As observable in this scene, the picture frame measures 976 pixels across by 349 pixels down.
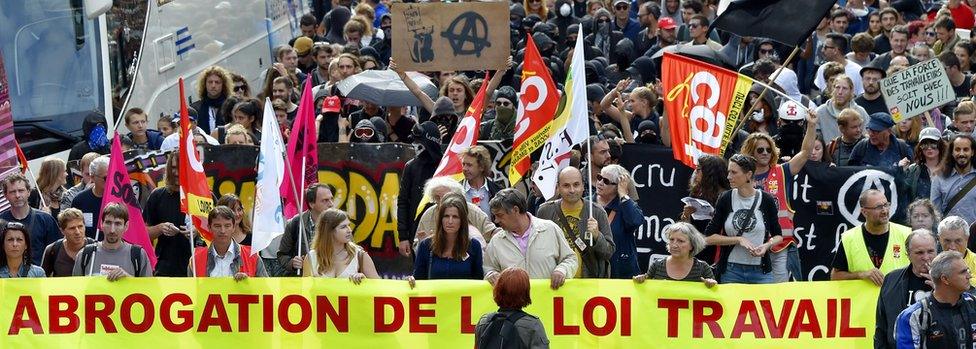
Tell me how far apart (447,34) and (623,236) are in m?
3.95

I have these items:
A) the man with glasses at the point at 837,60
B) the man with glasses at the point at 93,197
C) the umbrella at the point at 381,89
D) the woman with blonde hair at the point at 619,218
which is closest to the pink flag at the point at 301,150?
the man with glasses at the point at 93,197

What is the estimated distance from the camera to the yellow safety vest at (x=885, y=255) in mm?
12602

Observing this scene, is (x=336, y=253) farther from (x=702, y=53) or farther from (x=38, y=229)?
(x=702, y=53)

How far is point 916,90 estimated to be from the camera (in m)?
16.0

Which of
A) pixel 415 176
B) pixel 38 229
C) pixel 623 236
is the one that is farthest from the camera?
pixel 415 176

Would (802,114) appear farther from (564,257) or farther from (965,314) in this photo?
(965,314)

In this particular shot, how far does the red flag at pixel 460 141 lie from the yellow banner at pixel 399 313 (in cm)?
179

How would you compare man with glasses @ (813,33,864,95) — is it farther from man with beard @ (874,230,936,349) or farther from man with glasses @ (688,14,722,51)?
man with beard @ (874,230,936,349)

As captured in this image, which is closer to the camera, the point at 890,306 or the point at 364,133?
the point at 890,306

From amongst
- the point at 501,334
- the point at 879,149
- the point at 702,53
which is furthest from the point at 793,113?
the point at 501,334

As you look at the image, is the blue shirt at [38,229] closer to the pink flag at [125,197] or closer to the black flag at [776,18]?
the pink flag at [125,197]

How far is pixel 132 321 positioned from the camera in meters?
12.9

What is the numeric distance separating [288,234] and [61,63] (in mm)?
5684

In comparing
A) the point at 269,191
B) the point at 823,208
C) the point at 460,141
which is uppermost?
the point at 460,141
